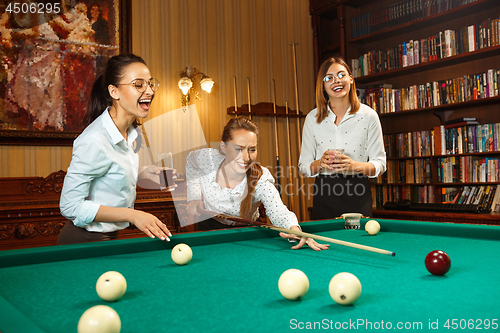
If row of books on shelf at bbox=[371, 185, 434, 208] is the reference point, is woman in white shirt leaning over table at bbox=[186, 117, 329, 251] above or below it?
above

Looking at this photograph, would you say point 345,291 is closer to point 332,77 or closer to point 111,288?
point 111,288

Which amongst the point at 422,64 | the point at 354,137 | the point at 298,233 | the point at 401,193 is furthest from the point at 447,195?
the point at 298,233

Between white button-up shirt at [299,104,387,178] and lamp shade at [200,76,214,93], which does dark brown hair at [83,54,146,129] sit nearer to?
white button-up shirt at [299,104,387,178]

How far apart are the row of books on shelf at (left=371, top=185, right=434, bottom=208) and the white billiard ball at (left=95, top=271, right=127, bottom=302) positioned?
12.5 ft

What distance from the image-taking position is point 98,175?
1.76 metres

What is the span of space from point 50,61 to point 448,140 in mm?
3781

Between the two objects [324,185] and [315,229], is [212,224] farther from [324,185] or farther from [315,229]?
[324,185]

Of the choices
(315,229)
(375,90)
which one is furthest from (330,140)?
(375,90)

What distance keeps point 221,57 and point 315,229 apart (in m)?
3.19

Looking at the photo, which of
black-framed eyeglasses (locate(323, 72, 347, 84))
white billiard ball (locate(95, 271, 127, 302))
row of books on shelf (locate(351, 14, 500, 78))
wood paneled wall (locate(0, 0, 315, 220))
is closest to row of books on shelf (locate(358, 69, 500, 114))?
row of books on shelf (locate(351, 14, 500, 78))

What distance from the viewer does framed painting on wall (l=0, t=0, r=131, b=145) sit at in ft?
11.5

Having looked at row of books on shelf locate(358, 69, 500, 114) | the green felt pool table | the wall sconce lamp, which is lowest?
the green felt pool table

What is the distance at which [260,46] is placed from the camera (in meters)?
5.05

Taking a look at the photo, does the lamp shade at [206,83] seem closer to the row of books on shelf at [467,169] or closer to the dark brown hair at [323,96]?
the dark brown hair at [323,96]
